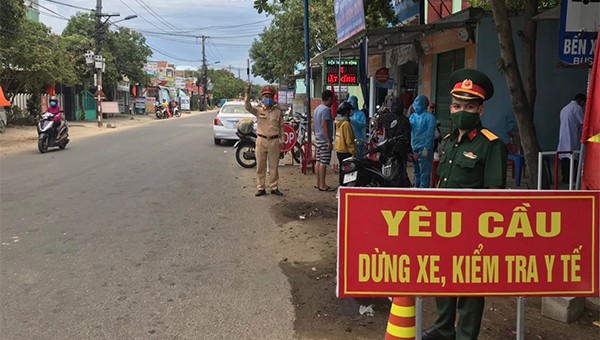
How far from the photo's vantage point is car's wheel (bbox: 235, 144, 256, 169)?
12.0 meters

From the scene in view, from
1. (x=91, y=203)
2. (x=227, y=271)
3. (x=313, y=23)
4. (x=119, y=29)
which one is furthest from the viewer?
(x=119, y=29)

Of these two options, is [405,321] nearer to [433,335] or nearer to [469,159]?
[433,335]

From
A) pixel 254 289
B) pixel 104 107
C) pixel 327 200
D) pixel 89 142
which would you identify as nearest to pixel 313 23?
pixel 89 142

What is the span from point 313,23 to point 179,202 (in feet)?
65.6

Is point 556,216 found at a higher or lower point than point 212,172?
higher

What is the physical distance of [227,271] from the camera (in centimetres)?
502

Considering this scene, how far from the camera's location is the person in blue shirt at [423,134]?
26.4 ft

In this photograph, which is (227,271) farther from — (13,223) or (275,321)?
(13,223)

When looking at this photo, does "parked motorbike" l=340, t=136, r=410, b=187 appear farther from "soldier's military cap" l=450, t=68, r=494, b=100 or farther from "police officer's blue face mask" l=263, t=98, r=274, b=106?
"soldier's military cap" l=450, t=68, r=494, b=100

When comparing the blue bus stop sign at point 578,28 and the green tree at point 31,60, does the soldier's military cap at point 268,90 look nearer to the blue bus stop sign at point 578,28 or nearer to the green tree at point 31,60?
the blue bus stop sign at point 578,28

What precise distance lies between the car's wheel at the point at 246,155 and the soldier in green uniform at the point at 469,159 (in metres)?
8.81

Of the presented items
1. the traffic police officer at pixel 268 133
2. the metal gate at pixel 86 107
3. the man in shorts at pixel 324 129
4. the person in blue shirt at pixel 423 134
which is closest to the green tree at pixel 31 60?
the metal gate at pixel 86 107

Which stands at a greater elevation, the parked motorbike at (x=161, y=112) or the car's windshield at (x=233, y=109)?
the car's windshield at (x=233, y=109)

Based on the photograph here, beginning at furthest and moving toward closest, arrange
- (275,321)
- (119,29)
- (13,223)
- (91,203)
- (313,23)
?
1. (119,29)
2. (313,23)
3. (91,203)
4. (13,223)
5. (275,321)
